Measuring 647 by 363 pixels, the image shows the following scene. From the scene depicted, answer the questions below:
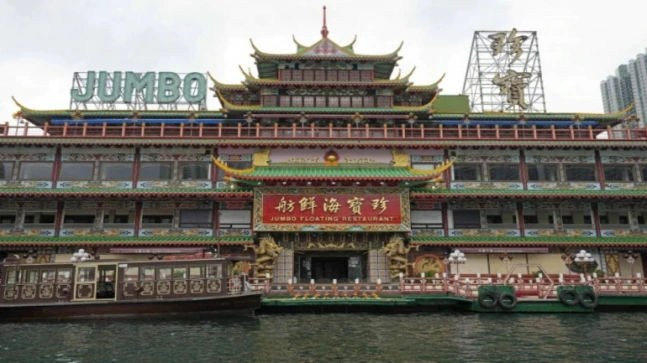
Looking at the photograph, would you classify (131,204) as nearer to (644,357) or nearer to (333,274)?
(333,274)

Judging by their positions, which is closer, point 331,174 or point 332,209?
point 331,174

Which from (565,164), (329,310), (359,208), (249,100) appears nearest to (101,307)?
(329,310)

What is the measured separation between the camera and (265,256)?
28.8 meters

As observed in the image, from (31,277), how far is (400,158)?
72.5 ft

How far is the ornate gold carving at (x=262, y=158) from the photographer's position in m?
32.4

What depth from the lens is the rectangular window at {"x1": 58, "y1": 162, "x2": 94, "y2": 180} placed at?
31.8 metres

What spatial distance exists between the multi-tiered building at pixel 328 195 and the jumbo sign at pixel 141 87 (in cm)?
295

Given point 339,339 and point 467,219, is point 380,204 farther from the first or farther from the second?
point 339,339

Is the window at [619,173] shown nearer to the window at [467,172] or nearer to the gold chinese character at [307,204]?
the window at [467,172]

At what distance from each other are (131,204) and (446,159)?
21054 millimetres

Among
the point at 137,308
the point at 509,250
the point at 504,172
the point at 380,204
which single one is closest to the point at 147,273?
the point at 137,308

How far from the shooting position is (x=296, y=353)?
14.5 m

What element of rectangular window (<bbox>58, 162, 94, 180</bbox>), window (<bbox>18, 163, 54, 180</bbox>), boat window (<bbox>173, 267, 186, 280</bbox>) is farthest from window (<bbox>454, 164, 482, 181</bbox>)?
window (<bbox>18, 163, 54, 180</bbox>)

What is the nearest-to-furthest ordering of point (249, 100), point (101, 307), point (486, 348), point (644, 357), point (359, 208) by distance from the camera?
point (644, 357), point (486, 348), point (101, 307), point (359, 208), point (249, 100)
